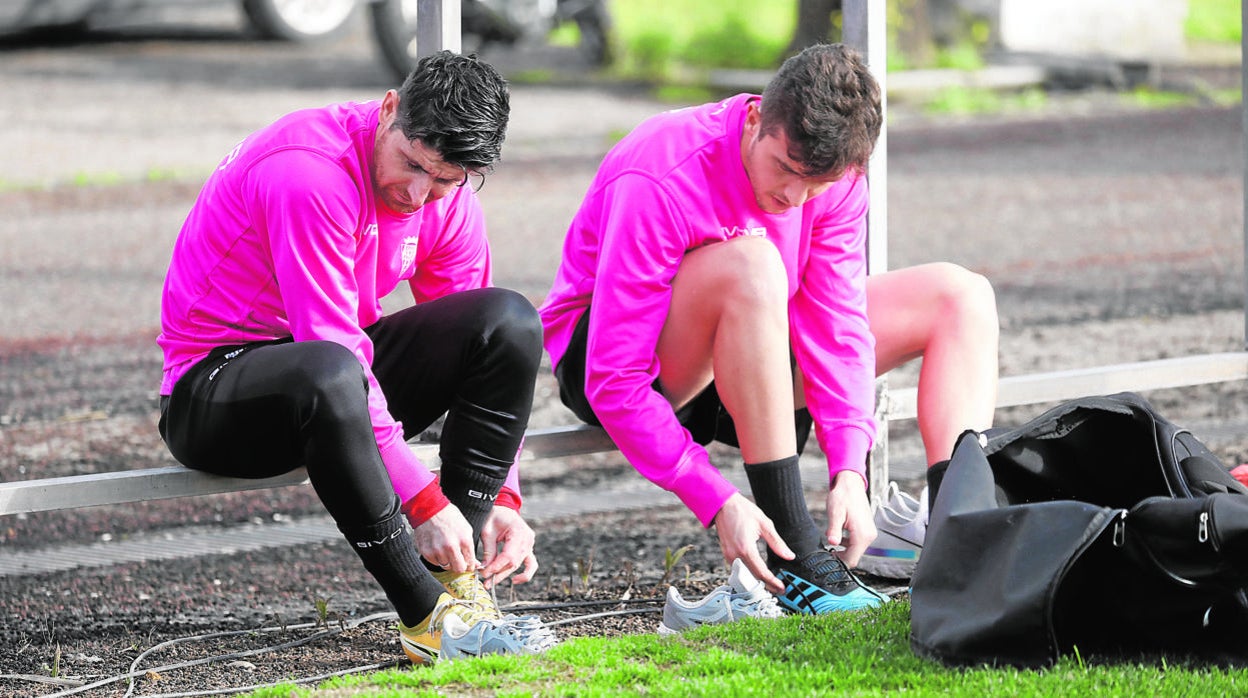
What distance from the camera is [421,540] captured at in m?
3.05

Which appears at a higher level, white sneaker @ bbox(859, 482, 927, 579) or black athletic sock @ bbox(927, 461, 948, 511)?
black athletic sock @ bbox(927, 461, 948, 511)

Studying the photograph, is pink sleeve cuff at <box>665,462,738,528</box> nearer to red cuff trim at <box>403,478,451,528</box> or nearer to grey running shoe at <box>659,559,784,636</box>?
grey running shoe at <box>659,559,784,636</box>

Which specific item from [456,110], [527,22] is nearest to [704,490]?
[456,110]

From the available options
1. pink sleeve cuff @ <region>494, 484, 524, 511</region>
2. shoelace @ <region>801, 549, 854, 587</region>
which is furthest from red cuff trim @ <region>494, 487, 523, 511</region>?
shoelace @ <region>801, 549, 854, 587</region>

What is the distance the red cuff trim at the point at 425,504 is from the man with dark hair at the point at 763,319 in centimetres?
40

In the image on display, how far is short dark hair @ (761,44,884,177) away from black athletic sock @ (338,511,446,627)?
3.35 ft

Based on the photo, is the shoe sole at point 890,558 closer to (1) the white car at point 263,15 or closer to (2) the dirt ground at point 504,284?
(2) the dirt ground at point 504,284

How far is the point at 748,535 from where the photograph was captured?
310 centimetres

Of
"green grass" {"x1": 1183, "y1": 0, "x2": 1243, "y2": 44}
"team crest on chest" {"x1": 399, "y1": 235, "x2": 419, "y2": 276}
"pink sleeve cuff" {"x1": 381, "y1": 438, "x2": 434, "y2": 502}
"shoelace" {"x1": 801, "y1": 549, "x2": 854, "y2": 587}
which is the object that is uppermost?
"team crest on chest" {"x1": 399, "y1": 235, "x2": 419, "y2": 276}

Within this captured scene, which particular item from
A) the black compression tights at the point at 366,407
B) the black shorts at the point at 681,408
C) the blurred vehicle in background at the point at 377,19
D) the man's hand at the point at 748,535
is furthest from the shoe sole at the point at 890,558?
the blurred vehicle in background at the point at 377,19

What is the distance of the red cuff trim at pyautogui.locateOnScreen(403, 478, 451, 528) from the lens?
3010 mm

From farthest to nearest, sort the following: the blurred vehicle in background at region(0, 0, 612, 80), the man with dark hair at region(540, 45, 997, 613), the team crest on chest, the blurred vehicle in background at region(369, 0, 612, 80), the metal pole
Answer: the blurred vehicle in background at region(369, 0, 612, 80) → the blurred vehicle in background at region(0, 0, 612, 80) → the metal pole → the team crest on chest → the man with dark hair at region(540, 45, 997, 613)

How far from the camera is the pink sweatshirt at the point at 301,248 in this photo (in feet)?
9.78

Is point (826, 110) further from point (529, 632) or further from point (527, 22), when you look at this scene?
point (527, 22)
